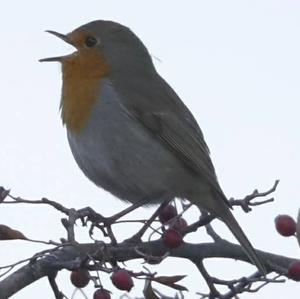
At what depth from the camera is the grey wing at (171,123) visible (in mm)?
5531

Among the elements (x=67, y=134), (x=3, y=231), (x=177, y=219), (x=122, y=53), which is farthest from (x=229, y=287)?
(x=122, y=53)

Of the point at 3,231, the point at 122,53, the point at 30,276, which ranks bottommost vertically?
the point at 30,276

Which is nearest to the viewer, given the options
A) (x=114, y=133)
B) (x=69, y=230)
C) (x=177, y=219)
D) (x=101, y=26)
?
(x=69, y=230)

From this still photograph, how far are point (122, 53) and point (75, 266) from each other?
299cm

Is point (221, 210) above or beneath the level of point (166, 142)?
beneath

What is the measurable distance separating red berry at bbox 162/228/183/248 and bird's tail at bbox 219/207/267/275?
344mm

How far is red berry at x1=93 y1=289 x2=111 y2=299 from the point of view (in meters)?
3.56

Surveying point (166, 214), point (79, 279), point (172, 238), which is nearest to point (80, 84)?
point (166, 214)

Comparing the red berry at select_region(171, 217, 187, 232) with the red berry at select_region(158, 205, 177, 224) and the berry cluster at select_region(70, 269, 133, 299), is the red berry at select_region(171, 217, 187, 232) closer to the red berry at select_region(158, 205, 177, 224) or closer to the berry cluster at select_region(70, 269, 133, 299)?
the red berry at select_region(158, 205, 177, 224)

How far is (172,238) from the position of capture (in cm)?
388

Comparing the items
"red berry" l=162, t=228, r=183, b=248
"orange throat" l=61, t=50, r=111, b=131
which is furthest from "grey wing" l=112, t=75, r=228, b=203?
"red berry" l=162, t=228, r=183, b=248

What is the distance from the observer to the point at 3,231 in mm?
3334

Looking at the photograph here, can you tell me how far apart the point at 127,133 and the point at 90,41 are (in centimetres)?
84

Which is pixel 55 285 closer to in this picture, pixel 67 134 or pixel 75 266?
pixel 75 266
